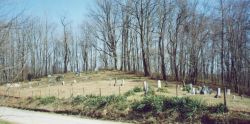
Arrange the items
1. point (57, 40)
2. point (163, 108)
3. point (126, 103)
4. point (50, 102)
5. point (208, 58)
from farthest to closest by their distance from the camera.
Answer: point (57, 40) → point (208, 58) → point (50, 102) → point (126, 103) → point (163, 108)

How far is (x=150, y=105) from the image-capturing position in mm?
29922

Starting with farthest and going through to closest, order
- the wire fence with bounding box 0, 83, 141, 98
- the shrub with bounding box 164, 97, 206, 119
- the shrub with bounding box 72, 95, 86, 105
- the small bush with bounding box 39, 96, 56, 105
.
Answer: the wire fence with bounding box 0, 83, 141, 98 → the small bush with bounding box 39, 96, 56, 105 → the shrub with bounding box 72, 95, 86, 105 → the shrub with bounding box 164, 97, 206, 119

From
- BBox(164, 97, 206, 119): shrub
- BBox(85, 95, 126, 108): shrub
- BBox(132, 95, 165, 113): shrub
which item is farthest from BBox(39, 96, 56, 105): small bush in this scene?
BBox(164, 97, 206, 119): shrub

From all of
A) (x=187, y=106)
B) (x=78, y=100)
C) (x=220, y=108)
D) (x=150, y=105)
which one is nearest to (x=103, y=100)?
(x=78, y=100)

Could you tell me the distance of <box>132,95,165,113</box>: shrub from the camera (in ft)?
95.8

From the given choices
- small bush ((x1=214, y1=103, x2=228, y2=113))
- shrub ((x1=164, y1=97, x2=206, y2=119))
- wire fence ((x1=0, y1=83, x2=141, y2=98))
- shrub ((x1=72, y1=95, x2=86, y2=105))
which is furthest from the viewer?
wire fence ((x1=0, y1=83, x2=141, y2=98))

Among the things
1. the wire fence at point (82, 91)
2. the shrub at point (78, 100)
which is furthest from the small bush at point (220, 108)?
the shrub at point (78, 100)

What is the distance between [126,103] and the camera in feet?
108

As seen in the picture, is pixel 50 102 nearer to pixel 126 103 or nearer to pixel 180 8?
pixel 126 103

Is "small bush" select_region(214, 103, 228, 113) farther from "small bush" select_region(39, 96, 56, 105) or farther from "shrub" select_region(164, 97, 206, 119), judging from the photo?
"small bush" select_region(39, 96, 56, 105)

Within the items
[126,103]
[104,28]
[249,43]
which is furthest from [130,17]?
[126,103]

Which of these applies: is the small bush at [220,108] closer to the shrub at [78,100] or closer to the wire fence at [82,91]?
the wire fence at [82,91]

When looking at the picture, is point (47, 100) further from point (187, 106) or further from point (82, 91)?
point (187, 106)

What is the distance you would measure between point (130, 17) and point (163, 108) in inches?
1734
